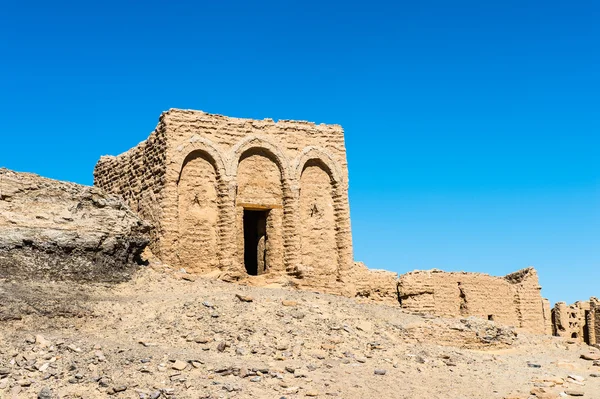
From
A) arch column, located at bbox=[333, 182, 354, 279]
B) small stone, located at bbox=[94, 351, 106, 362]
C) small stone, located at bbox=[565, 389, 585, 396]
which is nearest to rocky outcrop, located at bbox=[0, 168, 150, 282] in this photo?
small stone, located at bbox=[94, 351, 106, 362]

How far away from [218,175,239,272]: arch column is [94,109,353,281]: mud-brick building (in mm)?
28

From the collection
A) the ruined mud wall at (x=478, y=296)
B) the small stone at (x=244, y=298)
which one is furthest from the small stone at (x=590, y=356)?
the small stone at (x=244, y=298)

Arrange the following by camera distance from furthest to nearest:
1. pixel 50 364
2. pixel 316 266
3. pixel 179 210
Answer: pixel 316 266 → pixel 179 210 → pixel 50 364

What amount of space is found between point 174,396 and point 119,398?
0.78m

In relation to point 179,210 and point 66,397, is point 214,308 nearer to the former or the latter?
point 66,397

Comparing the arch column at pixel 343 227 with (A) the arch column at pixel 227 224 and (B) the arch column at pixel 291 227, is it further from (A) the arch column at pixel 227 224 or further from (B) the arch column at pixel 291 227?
(A) the arch column at pixel 227 224

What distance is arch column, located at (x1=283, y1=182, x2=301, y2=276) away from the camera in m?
20.8

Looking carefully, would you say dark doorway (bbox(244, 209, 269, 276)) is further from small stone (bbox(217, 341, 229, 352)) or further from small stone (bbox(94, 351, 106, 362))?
small stone (bbox(94, 351, 106, 362))

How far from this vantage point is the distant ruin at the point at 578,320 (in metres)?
31.2

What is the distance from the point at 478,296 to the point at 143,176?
12.0 metres

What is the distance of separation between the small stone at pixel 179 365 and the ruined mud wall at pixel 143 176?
25.3ft

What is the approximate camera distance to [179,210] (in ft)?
65.3

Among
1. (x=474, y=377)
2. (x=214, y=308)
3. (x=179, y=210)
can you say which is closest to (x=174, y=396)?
(x=214, y=308)

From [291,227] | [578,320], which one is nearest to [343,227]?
[291,227]
